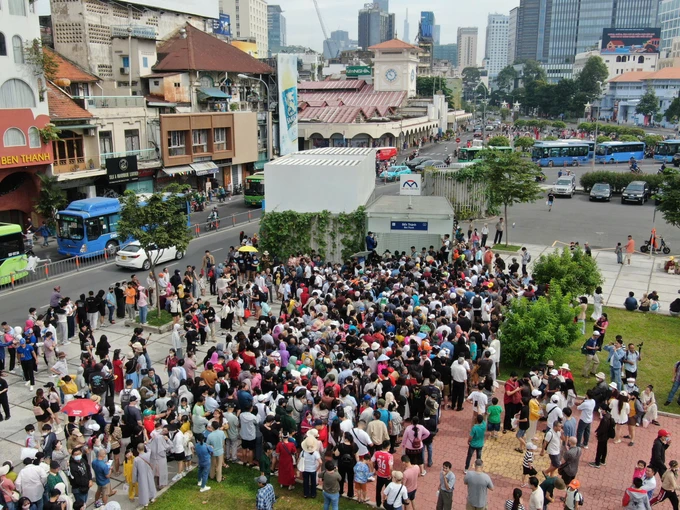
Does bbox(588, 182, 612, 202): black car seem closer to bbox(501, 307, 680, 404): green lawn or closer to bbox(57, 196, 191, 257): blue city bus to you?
bbox(501, 307, 680, 404): green lawn

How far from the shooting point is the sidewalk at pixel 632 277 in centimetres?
2462

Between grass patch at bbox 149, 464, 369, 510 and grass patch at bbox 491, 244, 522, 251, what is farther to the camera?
grass patch at bbox 491, 244, 522, 251

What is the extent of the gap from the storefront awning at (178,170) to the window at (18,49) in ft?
42.6

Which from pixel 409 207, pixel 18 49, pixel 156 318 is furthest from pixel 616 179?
pixel 18 49

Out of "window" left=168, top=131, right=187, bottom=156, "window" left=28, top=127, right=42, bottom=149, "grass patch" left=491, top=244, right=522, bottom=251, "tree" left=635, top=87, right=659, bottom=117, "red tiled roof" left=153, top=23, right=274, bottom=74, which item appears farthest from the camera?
"tree" left=635, top=87, right=659, bottom=117

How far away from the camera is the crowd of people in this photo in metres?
10.9

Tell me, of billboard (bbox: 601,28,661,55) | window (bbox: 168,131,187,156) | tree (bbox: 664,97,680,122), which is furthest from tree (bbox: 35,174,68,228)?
billboard (bbox: 601,28,661,55)

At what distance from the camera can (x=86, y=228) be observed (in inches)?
1160

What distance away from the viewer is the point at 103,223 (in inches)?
1193

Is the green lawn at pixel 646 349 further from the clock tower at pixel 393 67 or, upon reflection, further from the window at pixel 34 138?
the clock tower at pixel 393 67

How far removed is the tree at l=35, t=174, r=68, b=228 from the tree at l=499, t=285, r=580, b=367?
26.7m

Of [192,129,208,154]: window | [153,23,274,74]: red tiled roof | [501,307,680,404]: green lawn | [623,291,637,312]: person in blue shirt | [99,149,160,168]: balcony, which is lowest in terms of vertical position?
[501,307,680,404]: green lawn

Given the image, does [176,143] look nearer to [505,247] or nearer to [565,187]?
[505,247]

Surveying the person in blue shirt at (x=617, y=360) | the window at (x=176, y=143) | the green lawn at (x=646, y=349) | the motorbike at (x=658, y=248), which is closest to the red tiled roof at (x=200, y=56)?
the window at (x=176, y=143)
